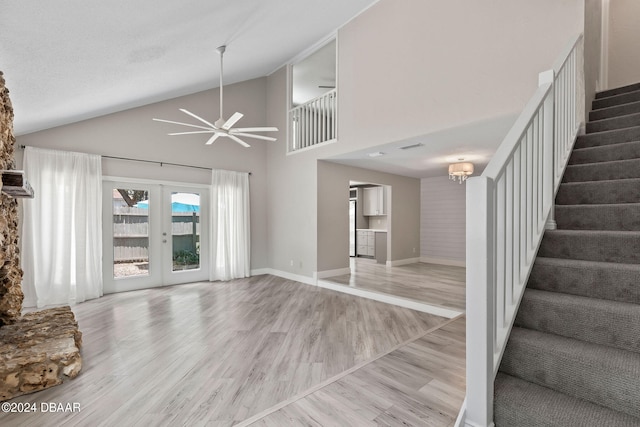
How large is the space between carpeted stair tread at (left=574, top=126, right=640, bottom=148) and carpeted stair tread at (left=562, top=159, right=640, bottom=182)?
0.44m

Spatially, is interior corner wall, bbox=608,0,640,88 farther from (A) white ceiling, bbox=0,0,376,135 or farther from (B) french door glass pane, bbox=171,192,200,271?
(B) french door glass pane, bbox=171,192,200,271

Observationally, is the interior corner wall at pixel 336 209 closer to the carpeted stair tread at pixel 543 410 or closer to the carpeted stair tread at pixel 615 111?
the carpeted stair tread at pixel 615 111

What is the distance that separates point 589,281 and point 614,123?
2.06 meters

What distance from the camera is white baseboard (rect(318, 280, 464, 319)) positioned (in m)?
3.72

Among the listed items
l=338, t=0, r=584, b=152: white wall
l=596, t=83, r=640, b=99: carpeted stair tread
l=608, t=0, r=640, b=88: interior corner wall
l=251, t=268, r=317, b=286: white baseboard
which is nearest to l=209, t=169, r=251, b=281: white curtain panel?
l=251, t=268, r=317, b=286: white baseboard

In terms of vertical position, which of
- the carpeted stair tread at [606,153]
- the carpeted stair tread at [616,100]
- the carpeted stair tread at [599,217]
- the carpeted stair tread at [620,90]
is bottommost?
the carpeted stair tread at [599,217]

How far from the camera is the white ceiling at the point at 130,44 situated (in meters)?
2.05

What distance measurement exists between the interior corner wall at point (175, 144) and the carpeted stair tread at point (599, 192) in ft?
17.8

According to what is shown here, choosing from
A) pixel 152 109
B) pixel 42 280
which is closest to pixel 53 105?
pixel 152 109

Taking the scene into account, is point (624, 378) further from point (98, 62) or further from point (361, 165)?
point (361, 165)

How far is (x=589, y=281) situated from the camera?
1551 millimetres

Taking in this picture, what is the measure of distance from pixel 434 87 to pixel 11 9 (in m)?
3.84

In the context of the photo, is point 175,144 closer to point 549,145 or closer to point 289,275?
point 289,275

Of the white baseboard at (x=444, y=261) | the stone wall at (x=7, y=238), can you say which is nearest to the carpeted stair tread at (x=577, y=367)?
the stone wall at (x=7, y=238)
